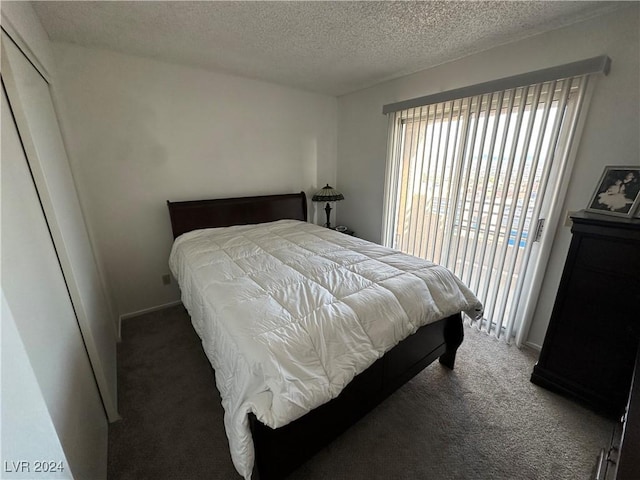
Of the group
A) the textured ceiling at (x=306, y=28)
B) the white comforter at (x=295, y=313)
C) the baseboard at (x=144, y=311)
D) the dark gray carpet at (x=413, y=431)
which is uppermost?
the textured ceiling at (x=306, y=28)

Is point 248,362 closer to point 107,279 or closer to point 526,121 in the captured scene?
point 107,279

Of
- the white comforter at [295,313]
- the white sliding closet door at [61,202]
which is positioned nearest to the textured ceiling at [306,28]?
the white sliding closet door at [61,202]

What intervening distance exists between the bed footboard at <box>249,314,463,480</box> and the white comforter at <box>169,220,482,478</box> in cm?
12

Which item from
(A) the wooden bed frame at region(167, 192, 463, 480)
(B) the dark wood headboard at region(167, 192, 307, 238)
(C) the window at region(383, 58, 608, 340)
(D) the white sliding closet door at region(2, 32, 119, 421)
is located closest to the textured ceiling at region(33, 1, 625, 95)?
(C) the window at region(383, 58, 608, 340)

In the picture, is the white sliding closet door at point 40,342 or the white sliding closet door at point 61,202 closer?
the white sliding closet door at point 40,342

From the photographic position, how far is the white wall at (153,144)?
2162 millimetres

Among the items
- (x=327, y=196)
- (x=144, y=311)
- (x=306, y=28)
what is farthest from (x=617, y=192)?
(x=144, y=311)

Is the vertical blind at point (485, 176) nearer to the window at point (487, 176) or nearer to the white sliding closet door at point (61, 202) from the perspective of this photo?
the window at point (487, 176)

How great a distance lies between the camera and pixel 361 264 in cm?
189

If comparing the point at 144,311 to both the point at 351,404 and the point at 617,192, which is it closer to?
the point at 351,404

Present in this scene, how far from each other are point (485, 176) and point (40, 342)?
285 cm

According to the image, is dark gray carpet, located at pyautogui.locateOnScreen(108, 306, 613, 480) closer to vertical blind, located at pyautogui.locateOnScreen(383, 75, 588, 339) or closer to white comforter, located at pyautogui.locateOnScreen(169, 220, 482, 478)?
white comforter, located at pyautogui.locateOnScreen(169, 220, 482, 478)

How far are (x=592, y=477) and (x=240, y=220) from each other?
3.18m

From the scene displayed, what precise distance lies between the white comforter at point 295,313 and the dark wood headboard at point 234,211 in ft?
1.63
